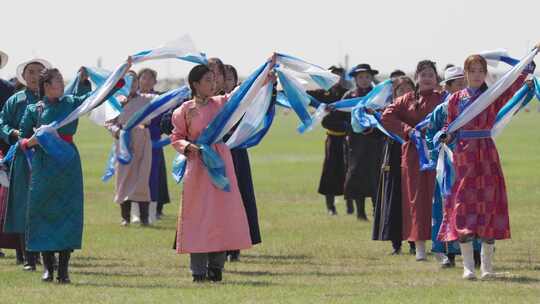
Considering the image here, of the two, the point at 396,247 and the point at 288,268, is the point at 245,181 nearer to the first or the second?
the point at 288,268

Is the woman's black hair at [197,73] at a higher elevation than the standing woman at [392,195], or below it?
higher

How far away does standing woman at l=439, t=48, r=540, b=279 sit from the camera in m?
12.8

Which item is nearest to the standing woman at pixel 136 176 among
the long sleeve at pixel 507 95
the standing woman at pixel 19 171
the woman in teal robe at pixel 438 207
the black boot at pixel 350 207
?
the black boot at pixel 350 207

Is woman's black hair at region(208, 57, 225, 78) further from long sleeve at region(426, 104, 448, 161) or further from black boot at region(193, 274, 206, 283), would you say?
black boot at region(193, 274, 206, 283)

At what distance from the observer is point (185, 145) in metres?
12.6

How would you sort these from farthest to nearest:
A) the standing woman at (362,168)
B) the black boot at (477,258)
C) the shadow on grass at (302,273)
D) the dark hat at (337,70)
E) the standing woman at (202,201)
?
the dark hat at (337,70) < the standing woman at (362,168) < the black boot at (477,258) < the shadow on grass at (302,273) < the standing woman at (202,201)

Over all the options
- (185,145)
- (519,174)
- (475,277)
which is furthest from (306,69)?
(519,174)

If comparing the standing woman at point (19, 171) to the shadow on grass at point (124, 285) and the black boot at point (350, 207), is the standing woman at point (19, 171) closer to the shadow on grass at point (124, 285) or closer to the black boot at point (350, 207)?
the shadow on grass at point (124, 285)

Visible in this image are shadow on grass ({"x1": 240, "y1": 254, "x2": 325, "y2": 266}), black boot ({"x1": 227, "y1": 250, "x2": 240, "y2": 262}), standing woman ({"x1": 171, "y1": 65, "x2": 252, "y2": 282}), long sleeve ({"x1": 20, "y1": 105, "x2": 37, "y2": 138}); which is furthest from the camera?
black boot ({"x1": 227, "y1": 250, "x2": 240, "y2": 262})

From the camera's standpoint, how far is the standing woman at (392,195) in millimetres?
15398

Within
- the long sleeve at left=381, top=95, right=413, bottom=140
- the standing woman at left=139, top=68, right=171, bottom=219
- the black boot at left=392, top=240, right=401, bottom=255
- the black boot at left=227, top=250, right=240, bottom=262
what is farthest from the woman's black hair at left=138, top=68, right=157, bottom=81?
the long sleeve at left=381, top=95, right=413, bottom=140

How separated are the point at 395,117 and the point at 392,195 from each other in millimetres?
1080

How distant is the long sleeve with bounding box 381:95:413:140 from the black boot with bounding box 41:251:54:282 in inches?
141

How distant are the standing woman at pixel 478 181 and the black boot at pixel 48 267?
11.0 feet
